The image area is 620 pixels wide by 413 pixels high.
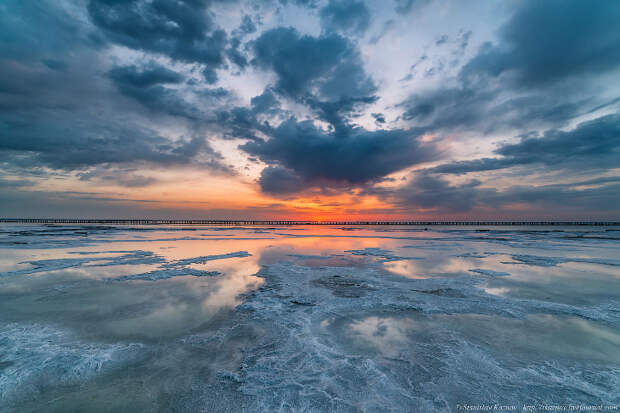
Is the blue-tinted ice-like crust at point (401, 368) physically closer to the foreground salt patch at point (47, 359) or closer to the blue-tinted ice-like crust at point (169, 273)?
the foreground salt patch at point (47, 359)

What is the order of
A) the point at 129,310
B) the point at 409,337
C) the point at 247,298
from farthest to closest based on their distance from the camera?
the point at 247,298
the point at 129,310
the point at 409,337

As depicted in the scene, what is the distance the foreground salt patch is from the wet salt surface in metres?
0.02

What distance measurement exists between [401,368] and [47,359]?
5.47 m

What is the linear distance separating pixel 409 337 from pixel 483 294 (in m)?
4.14

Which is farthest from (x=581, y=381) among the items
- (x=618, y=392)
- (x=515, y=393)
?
(x=515, y=393)

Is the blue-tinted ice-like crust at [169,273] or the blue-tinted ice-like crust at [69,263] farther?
the blue-tinted ice-like crust at [69,263]

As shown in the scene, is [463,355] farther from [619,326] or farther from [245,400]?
[619,326]

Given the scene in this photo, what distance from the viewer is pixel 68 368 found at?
3703mm

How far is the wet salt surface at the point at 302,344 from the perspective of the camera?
125 inches

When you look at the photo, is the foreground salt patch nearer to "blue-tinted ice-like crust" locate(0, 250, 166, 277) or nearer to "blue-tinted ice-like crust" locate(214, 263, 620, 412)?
"blue-tinted ice-like crust" locate(214, 263, 620, 412)

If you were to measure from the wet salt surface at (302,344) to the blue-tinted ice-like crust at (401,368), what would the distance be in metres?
0.02

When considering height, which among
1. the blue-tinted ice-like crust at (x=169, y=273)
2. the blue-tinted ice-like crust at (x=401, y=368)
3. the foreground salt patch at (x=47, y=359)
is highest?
the blue-tinted ice-like crust at (x=169, y=273)

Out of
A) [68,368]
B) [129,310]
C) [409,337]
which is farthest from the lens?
[129,310]

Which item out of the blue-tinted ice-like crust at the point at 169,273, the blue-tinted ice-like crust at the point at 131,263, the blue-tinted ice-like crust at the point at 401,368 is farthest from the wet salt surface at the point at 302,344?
the blue-tinted ice-like crust at the point at 131,263
